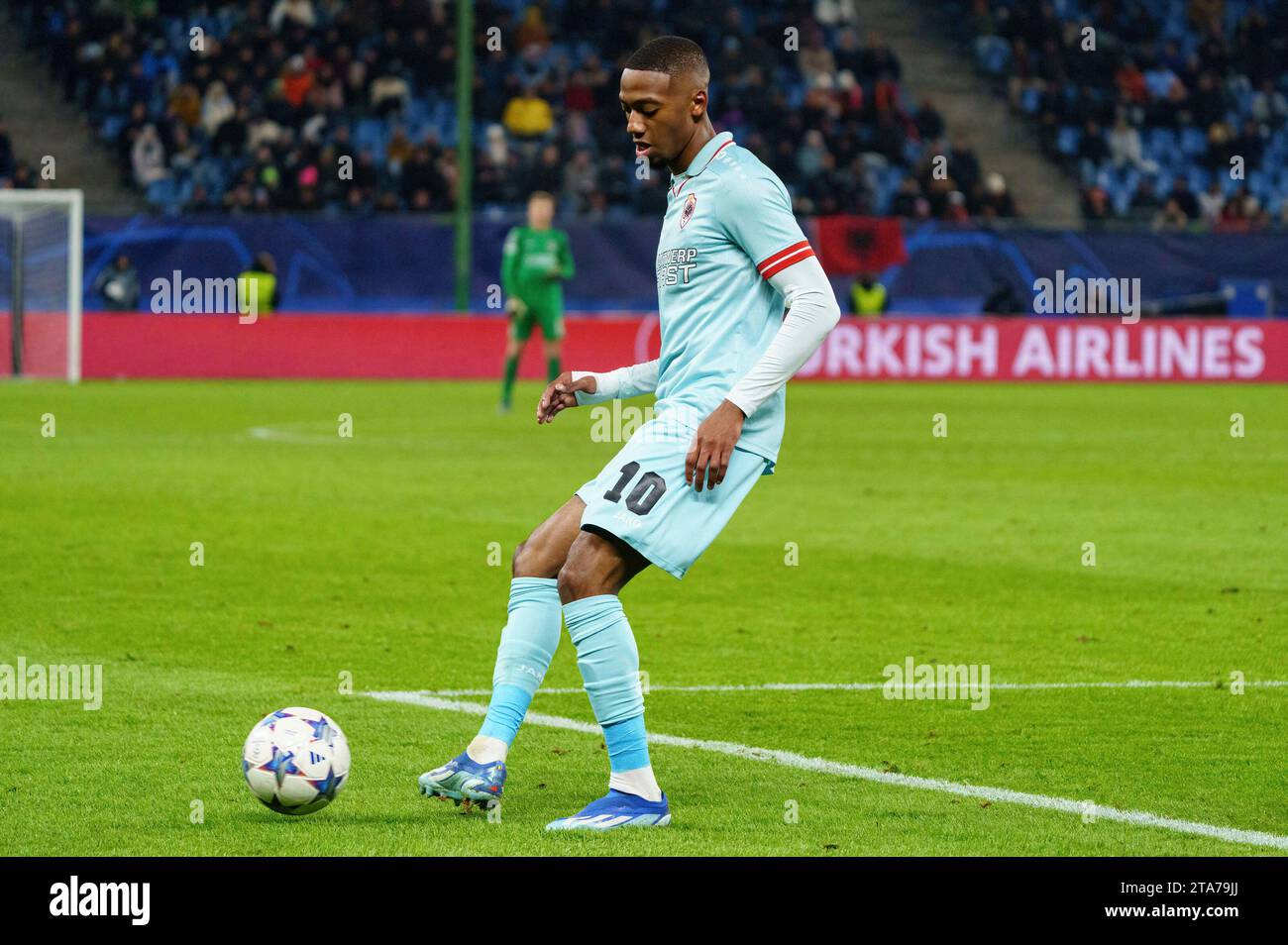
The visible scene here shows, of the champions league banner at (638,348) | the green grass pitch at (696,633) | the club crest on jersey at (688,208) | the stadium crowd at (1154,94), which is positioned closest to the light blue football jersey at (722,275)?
the club crest on jersey at (688,208)

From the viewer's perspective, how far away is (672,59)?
17.0 feet

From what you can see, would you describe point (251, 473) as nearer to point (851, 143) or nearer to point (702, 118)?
point (702, 118)

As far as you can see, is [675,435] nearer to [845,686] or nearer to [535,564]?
[535,564]

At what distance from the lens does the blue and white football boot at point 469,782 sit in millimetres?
5195

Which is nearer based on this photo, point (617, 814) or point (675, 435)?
point (617, 814)

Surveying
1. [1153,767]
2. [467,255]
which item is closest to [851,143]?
[467,255]

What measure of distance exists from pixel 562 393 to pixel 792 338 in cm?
80

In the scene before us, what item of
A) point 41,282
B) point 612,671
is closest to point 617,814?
point 612,671

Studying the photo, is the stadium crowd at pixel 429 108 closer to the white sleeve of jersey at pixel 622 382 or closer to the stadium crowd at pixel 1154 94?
the stadium crowd at pixel 1154 94

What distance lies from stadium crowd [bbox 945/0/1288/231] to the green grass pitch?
14.6m

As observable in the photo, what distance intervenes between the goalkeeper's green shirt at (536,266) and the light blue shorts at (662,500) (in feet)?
54.0

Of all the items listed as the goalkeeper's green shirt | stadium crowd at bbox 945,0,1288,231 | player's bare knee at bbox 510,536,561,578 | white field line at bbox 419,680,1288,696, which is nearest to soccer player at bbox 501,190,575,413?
the goalkeeper's green shirt

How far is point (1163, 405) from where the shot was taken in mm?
23109

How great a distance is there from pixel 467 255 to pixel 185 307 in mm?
3643
